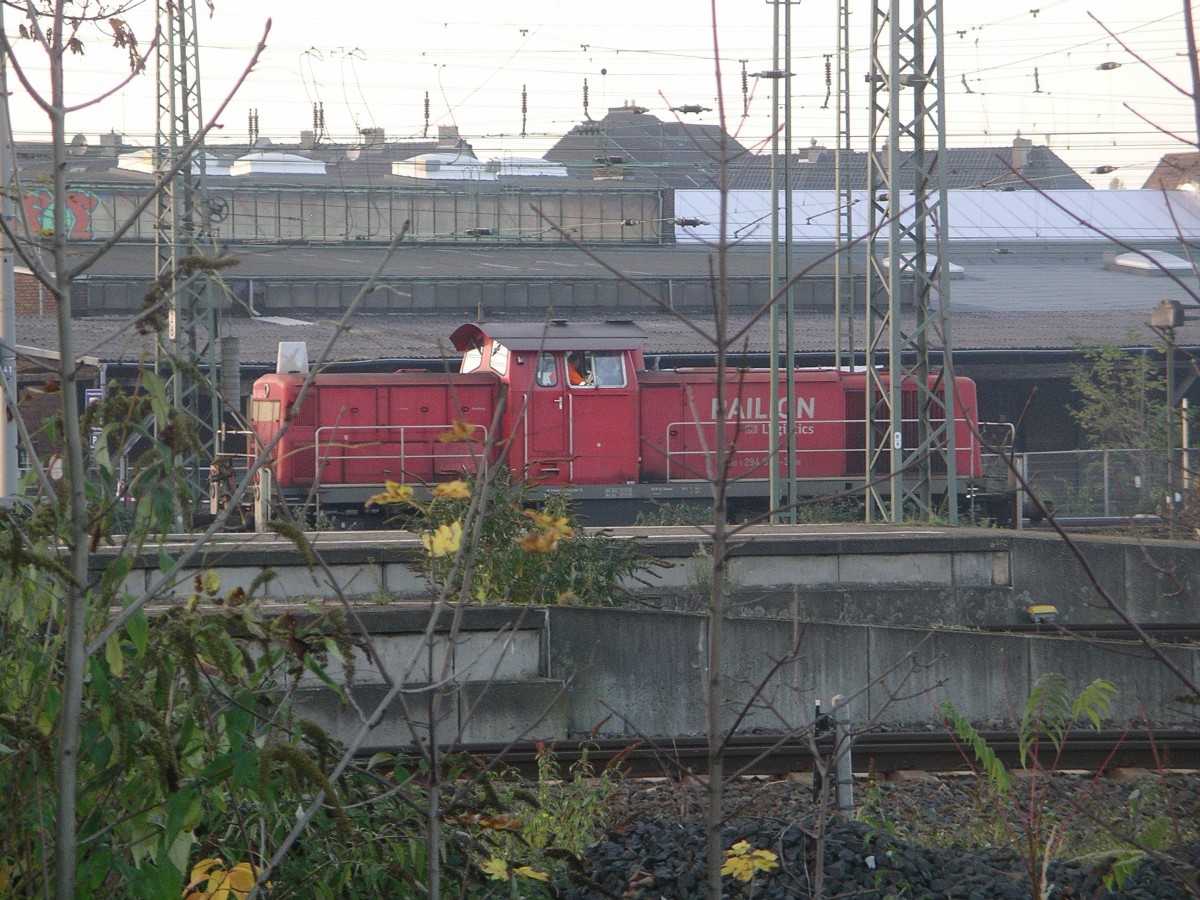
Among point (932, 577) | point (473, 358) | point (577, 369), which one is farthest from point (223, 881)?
point (473, 358)

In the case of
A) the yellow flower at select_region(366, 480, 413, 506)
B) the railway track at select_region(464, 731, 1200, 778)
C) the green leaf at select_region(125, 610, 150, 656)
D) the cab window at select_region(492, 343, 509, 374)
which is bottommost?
the railway track at select_region(464, 731, 1200, 778)

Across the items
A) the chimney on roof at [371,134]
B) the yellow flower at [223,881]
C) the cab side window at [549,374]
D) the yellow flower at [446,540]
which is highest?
the chimney on roof at [371,134]

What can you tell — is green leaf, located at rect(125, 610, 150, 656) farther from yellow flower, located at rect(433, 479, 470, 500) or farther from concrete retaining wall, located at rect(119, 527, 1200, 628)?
concrete retaining wall, located at rect(119, 527, 1200, 628)

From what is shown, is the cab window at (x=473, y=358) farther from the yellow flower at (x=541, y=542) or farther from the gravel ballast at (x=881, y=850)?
the yellow flower at (x=541, y=542)

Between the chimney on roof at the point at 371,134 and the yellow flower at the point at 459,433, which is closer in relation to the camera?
the yellow flower at the point at 459,433

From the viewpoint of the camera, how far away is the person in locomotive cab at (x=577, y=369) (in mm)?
17250

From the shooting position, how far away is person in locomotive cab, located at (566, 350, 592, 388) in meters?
17.2

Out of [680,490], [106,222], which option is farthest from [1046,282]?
[106,222]

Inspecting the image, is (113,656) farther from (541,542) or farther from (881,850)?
(881,850)

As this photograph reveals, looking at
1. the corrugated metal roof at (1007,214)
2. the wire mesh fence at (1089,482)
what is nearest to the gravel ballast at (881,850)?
the wire mesh fence at (1089,482)

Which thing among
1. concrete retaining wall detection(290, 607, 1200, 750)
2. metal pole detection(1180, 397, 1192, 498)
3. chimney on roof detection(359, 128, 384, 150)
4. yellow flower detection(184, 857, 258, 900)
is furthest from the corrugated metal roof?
yellow flower detection(184, 857, 258, 900)

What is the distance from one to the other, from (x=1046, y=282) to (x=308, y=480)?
94.0ft

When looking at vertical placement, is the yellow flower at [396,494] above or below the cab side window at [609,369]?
below

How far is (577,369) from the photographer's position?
1731 centimetres
